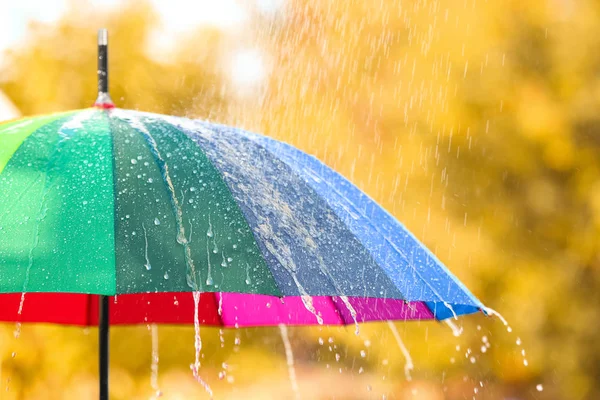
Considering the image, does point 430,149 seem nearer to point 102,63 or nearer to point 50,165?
point 102,63

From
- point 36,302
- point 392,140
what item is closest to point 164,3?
point 392,140

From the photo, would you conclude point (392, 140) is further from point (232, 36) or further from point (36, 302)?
point (36, 302)

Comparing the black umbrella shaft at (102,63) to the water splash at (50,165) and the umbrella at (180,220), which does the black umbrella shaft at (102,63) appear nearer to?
the umbrella at (180,220)

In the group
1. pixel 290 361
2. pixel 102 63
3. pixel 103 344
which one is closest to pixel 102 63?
pixel 102 63

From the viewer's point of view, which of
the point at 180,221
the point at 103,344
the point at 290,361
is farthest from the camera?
the point at 290,361

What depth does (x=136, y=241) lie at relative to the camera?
5.82 ft

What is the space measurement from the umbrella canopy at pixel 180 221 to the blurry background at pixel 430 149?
6.21 metres

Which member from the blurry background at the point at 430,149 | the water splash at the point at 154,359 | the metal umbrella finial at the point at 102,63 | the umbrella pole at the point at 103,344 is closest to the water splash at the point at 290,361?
the blurry background at the point at 430,149

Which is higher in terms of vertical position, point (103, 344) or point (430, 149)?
point (103, 344)

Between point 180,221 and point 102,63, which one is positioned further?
point 102,63

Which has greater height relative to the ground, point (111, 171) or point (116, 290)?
point (111, 171)

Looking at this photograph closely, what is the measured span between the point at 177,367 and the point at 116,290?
7.54 metres

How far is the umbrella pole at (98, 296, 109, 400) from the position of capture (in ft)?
8.36

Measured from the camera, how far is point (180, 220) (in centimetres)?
184
